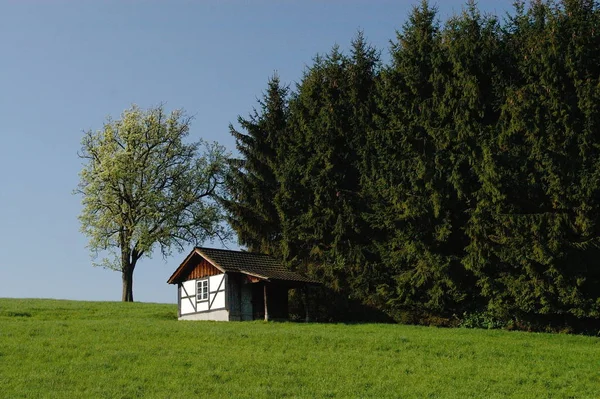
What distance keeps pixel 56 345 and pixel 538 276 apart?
2257 cm

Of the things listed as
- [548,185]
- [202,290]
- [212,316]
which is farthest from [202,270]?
[548,185]

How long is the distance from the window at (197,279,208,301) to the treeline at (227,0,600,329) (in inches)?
234

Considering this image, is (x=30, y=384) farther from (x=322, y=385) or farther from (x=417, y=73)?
(x=417, y=73)

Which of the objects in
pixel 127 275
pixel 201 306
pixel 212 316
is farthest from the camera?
pixel 127 275

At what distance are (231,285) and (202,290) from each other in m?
2.32

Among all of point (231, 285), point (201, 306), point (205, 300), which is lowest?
point (201, 306)

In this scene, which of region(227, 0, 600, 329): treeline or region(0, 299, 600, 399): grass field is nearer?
region(0, 299, 600, 399): grass field

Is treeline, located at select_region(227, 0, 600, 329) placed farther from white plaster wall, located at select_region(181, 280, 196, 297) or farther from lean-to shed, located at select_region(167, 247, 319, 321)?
white plaster wall, located at select_region(181, 280, 196, 297)

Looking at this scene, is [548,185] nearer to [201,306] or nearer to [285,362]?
[285,362]

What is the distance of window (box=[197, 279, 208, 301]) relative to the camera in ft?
147

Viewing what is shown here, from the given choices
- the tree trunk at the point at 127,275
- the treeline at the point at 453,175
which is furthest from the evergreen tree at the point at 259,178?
the tree trunk at the point at 127,275

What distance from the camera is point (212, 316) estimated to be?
4409 cm

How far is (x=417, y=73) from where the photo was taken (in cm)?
4362

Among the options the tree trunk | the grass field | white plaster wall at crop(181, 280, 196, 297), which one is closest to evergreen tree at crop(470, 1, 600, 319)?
the grass field
